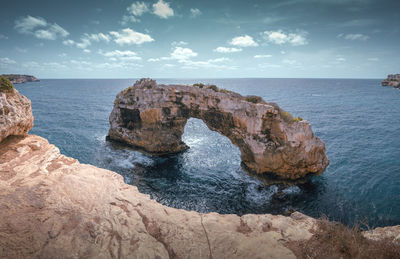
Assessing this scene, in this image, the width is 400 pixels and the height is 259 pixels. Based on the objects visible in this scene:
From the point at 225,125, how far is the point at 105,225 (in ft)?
67.4

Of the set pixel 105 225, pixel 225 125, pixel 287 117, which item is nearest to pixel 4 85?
pixel 105 225

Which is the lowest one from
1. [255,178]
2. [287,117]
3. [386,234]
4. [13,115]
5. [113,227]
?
[255,178]

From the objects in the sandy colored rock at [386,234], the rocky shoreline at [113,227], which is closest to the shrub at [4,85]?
the rocky shoreline at [113,227]

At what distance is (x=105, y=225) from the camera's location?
733cm

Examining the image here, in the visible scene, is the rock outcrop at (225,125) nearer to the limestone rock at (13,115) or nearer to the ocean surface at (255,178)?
the ocean surface at (255,178)

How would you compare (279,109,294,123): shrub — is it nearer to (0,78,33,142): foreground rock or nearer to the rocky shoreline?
the rocky shoreline

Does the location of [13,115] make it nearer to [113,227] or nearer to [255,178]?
[113,227]

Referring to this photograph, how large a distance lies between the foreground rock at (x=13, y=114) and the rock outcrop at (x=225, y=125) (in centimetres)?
1744

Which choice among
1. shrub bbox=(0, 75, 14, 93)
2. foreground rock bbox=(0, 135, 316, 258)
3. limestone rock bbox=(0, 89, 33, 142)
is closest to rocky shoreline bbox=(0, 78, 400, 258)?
foreground rock bbox=(0, 135, 316, 258)

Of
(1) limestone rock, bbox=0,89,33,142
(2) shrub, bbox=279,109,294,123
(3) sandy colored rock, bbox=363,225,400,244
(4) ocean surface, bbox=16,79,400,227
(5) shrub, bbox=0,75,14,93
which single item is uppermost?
(5) shrub, bbox=0,75,14,93

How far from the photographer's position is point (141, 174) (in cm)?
2419

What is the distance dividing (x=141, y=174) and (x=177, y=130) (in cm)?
961

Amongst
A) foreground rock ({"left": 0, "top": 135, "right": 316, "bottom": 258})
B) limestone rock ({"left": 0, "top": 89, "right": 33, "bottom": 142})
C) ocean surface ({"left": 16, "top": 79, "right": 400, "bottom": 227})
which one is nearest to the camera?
foreground rock ({"left": 0, "top": 135, "right": 316, "bottom": 258})

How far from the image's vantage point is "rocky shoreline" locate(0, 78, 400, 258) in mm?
6305
